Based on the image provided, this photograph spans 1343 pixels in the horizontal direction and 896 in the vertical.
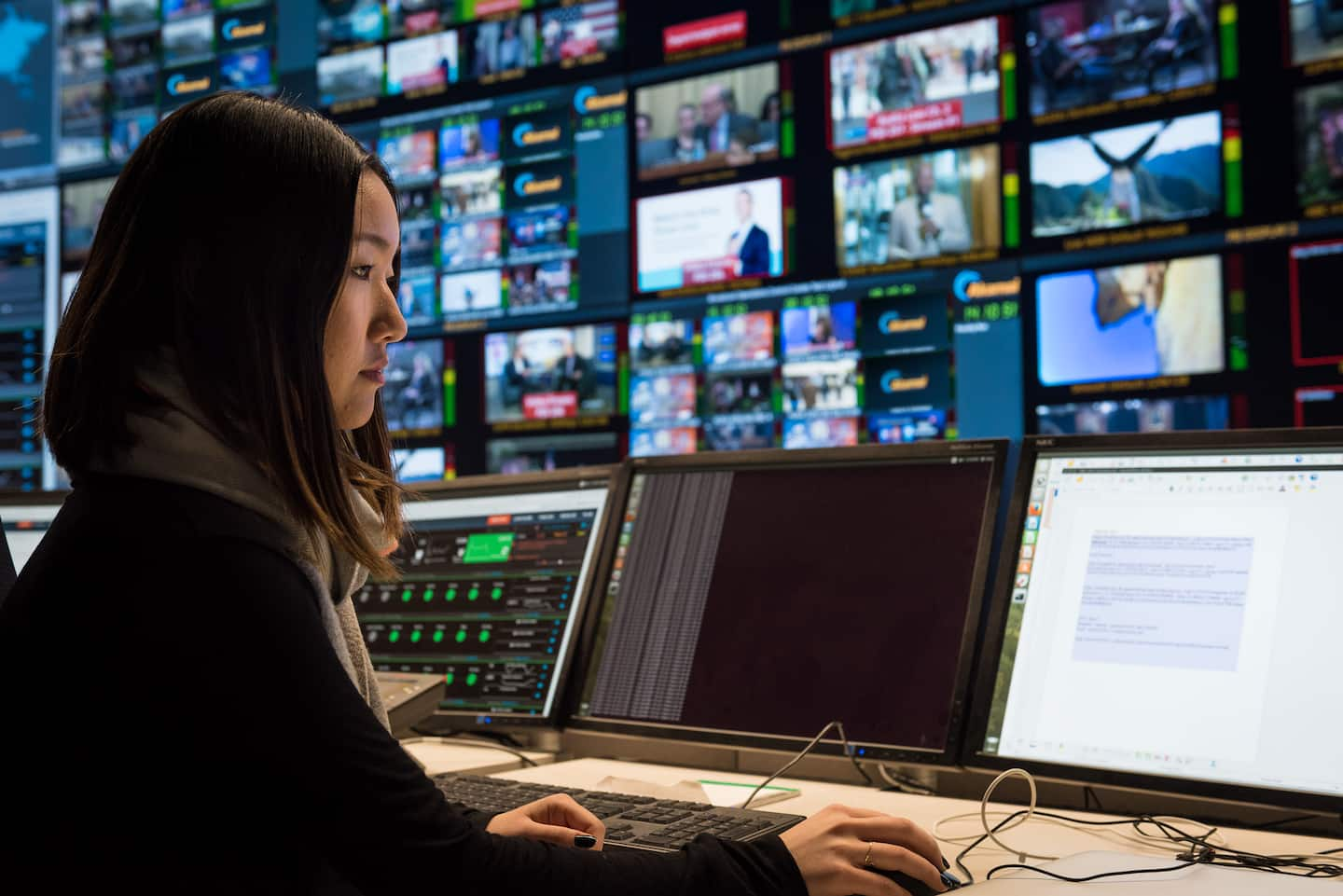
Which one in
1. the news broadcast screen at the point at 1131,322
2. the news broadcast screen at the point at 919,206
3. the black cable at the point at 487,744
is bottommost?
the black cable at the point at 487,744

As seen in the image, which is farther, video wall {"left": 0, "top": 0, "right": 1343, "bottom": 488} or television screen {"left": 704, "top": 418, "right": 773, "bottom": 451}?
television screen {"left": 704, "top": 418, "right": 773, "bottom": 451}

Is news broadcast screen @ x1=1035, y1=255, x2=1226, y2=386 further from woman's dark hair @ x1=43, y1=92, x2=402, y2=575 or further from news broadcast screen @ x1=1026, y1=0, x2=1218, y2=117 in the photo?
woman's dark hair @ x1=43, y1=92, x2=402, y2=575

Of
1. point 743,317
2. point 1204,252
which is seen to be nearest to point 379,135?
point 743,317

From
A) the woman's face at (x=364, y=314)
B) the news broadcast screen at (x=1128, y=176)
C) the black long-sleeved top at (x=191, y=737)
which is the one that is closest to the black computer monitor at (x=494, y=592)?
the woman's face at (x=364, y=314)

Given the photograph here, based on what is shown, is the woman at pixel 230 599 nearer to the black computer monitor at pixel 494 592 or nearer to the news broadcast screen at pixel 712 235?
the black computer monitor at pixel 494 592

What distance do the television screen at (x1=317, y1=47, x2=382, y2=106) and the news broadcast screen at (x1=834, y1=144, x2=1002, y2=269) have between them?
4.84 ft

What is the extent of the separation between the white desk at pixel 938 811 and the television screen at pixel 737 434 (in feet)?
5.37

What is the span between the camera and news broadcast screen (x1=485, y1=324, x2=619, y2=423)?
3.29 m

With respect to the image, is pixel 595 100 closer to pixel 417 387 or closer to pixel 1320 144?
pixel 417 387

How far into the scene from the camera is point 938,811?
1.17 m

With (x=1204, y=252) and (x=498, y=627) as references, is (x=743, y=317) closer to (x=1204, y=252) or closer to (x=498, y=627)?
(x=1204, y=252)

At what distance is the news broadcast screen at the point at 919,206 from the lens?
2850 mm

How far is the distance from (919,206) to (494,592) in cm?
170

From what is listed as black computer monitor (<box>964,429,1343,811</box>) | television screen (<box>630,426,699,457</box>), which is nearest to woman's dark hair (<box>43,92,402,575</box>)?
black computer monitor (<box>964,429,1343,811</box>)
